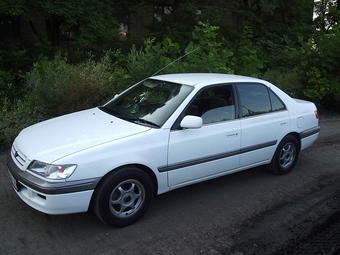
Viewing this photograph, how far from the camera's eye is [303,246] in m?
4.30

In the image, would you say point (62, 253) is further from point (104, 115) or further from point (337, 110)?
point (337, 110)

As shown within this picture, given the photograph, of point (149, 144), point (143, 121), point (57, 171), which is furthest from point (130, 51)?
point (57, 171)

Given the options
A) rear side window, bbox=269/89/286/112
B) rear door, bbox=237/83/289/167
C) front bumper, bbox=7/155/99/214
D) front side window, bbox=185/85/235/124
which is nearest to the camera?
front bumper, bbox=7/155/99/214

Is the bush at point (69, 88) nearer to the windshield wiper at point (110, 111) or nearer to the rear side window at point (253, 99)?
the windshield wiper at point (110, 111)

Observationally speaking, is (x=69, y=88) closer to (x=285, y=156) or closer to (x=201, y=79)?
(x=201, y=79)

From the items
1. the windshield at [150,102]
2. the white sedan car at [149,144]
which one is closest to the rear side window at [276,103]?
the white sedan car at [149,144]

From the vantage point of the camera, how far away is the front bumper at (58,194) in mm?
4043

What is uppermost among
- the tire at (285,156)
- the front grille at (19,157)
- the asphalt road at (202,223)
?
the front grille at (19,157)

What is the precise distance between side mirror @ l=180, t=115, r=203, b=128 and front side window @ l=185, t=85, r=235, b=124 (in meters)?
0.25

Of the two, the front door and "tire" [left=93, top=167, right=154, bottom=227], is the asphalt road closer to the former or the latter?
"tire" [left=93, top=167, right=154, bottom=227]

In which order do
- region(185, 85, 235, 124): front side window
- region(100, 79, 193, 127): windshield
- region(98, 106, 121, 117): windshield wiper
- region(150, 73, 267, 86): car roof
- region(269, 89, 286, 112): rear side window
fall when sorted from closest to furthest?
region(100, 79, 193, 127): windshield → region(185, 85, 235, 124): front side window → region(98, 106, 121, 117): windshield wiper → region(150, 73, 267, 86): car roof → region(269, 89, 286, 112): rear side window

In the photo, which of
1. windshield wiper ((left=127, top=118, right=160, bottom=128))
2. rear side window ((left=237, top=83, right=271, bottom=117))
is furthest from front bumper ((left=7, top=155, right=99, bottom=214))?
rear side window ((left=237, top=83, right=271, bottom=117))

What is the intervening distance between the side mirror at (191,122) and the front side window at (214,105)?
0.25m

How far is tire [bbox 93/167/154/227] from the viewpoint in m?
4.26
